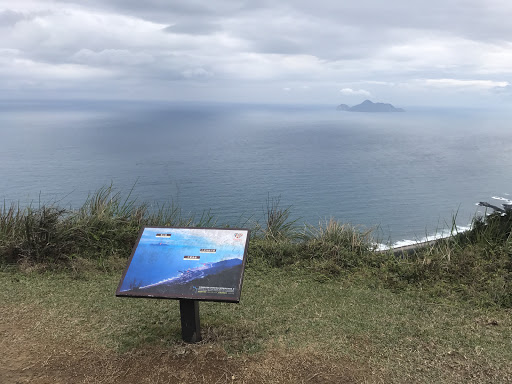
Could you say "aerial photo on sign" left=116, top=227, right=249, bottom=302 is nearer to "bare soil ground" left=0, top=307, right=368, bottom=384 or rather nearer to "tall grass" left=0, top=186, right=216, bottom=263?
"bare soil ground" left=0, top=307, right=368, bottom=384

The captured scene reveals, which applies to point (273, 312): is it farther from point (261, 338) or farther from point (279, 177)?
point (279, 177)

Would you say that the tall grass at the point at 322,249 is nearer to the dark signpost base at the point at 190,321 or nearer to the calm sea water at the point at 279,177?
the dark signpost base at the point at 190,321

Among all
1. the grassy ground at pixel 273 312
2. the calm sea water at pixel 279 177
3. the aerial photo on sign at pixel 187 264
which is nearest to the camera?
the aerial photo on sign at pixel 187 264

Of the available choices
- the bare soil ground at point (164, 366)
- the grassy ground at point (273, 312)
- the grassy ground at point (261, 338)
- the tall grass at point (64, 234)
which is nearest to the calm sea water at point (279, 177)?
the tall grass at point (64, 234)

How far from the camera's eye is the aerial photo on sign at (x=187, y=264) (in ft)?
9.91

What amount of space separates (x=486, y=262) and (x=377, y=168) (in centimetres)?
4635

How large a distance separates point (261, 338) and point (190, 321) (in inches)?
23.3

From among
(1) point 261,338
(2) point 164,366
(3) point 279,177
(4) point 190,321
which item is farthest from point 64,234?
(3) point 279,177

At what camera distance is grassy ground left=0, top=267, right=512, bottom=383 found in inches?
122

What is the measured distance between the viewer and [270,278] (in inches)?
200

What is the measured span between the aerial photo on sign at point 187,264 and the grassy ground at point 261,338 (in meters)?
0.56

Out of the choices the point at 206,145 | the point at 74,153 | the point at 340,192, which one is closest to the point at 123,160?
the point at 74,153

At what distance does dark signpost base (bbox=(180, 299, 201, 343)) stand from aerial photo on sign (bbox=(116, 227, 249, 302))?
23cm

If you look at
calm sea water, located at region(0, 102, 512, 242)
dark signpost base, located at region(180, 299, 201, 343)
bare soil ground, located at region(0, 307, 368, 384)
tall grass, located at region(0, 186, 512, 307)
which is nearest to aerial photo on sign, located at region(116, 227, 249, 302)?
dark signpost base, located at region(180, 299, 201, 343)
